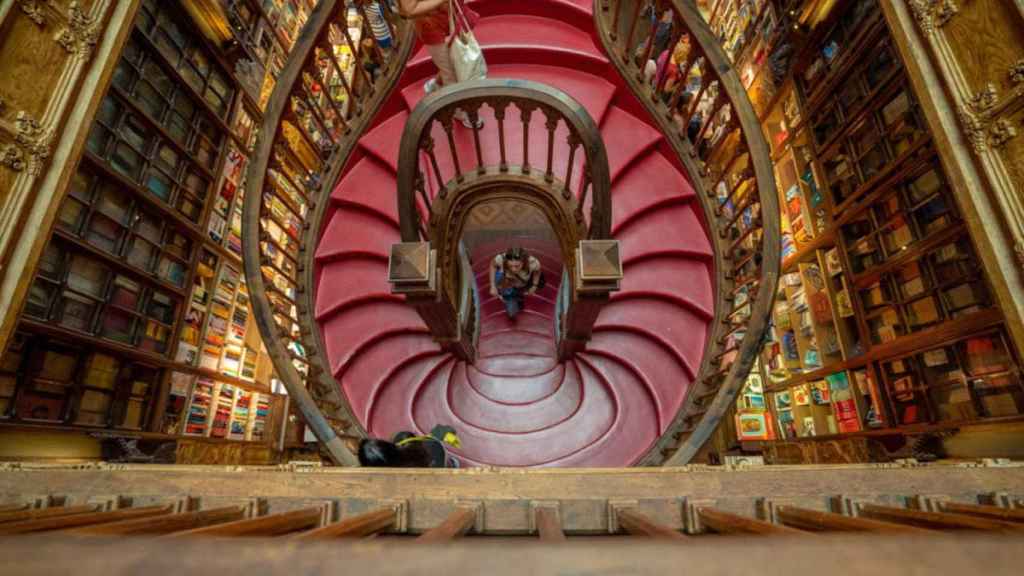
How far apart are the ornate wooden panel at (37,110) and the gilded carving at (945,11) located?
3824 mm

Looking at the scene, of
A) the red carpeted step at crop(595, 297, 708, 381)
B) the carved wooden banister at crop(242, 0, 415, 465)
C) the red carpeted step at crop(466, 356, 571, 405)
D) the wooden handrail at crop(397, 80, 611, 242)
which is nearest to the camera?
the wooden handrail at crop(397, 80, 611, 242)

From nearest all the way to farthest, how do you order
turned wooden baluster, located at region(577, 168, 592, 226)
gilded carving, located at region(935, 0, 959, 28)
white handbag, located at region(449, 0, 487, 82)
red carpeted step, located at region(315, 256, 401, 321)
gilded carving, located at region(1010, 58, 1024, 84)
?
gilded carving, located at region(1010, 58, 1024, 84)
gilded carving, located at region(935, 0, 959, 28)
turned wooden baluster, located at region(577, 168, 592, 226)
white handbag, located at region(449, 0, 487, 82)
red carpeted step, located at region(315, 256, 401, 321)

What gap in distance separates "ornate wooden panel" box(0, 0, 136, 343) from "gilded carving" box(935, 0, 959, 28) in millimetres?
3824

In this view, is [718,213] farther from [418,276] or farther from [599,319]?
[418,276]

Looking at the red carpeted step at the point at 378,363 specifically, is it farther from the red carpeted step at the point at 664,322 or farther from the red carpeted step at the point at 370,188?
the red carpeted step at the point at 664,322

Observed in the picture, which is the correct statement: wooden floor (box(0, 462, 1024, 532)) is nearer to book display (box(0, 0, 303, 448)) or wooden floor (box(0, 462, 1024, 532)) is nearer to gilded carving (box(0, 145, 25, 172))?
gilded carving (box(0, 145, 25, 172))

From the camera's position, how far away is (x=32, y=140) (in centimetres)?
190

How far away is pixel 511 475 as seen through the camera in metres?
1.28

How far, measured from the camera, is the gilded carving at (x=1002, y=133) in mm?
1836

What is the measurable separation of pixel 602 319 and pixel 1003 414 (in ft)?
9.56

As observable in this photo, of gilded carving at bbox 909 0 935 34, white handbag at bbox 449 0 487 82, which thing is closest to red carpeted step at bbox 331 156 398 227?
white handbag at bbox 449 0 487 82

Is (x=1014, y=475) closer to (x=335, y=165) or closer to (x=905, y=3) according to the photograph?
(x=905, y=3)

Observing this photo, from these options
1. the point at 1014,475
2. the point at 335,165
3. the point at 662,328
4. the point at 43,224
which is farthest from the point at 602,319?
the point at 43,224

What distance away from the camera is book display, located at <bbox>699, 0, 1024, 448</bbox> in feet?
12.0
